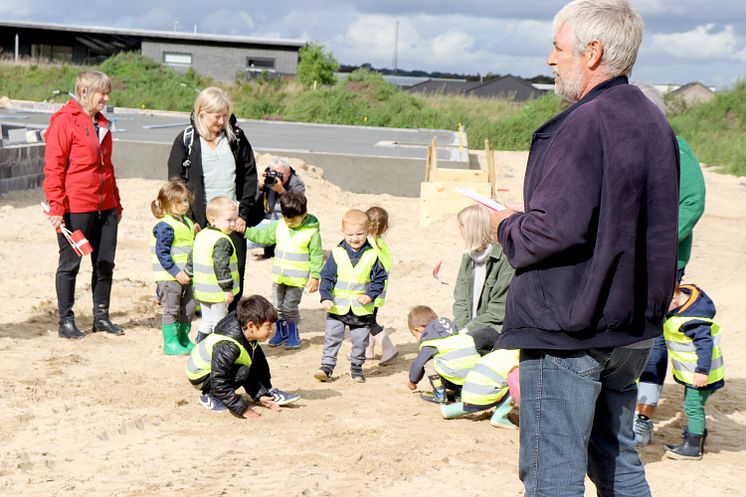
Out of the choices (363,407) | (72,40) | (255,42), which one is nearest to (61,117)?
(363,407)

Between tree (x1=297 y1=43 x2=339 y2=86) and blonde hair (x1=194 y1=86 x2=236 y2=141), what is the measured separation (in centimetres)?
4070

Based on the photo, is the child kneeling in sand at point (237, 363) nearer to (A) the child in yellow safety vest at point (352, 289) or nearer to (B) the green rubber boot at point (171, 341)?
(A) the child in yellow safety vest at point (352, 289)

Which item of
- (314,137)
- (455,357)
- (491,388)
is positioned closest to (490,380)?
(491,388)

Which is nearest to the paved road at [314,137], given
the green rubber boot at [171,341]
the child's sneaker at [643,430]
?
the green rubber boot at [171,341]

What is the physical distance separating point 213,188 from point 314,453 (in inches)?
101

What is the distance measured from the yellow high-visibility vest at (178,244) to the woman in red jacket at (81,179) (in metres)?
0.47

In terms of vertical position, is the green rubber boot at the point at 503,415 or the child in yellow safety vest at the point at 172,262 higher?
the child in yellow safety vest at the point at 172,262

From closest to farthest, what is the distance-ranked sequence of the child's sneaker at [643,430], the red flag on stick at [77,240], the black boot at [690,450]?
the black boot at [690,450] < the child's sneaker at [643,430] < the red flag on stick at [77,240]

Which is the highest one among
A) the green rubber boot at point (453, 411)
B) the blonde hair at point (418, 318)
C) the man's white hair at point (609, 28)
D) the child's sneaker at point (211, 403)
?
the man's white hair at point (609, 28)

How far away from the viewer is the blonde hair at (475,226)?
568cm

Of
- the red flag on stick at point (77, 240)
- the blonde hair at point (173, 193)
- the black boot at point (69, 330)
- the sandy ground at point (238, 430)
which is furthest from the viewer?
the black boot at point (69, 330)

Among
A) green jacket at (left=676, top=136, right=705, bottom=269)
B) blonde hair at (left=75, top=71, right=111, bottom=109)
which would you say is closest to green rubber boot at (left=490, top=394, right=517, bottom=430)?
green jacket at (left=676, top=136, right=705, bottom=269)

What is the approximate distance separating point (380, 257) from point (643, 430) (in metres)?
2.20

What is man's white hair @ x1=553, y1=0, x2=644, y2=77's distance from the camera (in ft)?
8.87
